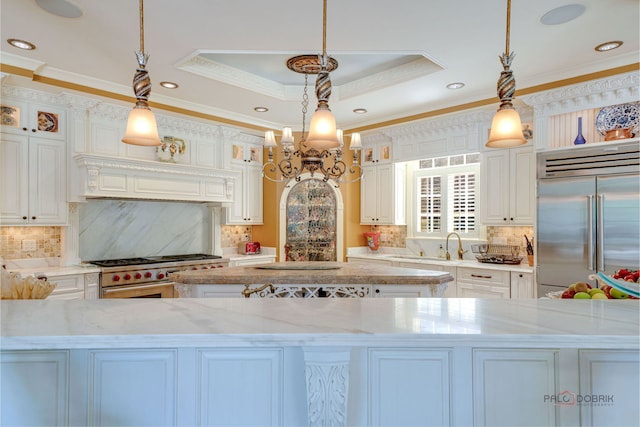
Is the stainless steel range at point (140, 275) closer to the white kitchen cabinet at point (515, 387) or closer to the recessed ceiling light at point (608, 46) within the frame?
the white kitchen cabinet at point (515, 387)

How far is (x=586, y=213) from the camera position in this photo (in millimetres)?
3303

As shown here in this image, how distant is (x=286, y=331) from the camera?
0.99 m

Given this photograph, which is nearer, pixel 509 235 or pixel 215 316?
pixel 215 316

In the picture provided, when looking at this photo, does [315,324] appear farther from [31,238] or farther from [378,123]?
[378,123]

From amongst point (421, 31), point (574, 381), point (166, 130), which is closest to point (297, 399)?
point (574, 381)

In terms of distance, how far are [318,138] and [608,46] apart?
268 centimetres

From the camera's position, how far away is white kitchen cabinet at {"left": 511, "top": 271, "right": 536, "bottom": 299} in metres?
3.74

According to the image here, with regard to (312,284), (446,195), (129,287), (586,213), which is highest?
(446,195)

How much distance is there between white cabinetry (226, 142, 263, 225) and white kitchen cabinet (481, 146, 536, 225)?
3.06m

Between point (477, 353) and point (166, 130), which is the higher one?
point (166, 130)

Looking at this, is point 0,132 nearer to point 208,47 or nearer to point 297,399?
point 208,47

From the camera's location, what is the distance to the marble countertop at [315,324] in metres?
0.96

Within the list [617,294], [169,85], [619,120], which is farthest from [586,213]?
[169,85]

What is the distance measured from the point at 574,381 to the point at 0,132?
4.52 m
